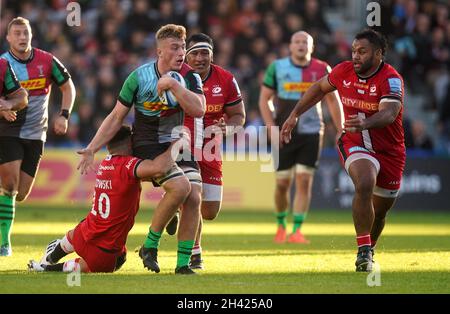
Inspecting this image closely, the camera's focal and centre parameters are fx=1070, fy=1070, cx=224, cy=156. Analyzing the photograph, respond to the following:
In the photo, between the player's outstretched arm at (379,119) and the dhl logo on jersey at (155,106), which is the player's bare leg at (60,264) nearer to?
the dhl logo on jersey at (155,106)

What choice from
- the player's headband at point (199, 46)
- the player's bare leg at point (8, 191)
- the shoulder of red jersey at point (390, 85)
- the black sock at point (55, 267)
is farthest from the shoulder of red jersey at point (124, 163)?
the player's bare leg at point (8, 191)

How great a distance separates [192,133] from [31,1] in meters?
15.9

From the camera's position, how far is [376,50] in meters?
11.2

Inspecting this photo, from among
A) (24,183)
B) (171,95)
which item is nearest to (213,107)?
(171,95)

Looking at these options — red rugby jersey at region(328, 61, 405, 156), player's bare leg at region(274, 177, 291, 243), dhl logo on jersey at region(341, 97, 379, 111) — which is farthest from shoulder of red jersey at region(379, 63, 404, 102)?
player's bare leg at region(274, 177, 291, 243)

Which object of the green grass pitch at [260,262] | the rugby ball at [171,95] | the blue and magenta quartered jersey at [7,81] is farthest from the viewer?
the blue and magenta quartered jersey at [7,81]

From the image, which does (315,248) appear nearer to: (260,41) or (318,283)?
(318,283)

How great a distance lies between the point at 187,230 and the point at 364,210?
1897 mm

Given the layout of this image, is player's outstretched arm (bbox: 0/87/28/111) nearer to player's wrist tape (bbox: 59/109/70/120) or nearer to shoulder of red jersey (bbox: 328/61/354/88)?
player's wrist tape (bbox: 59/109/70/120)

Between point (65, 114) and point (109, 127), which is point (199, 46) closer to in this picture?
point (109, 127)

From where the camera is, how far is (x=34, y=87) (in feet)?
44.3

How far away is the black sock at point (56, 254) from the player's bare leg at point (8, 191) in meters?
2.50

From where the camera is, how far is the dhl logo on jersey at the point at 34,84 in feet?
43.9
